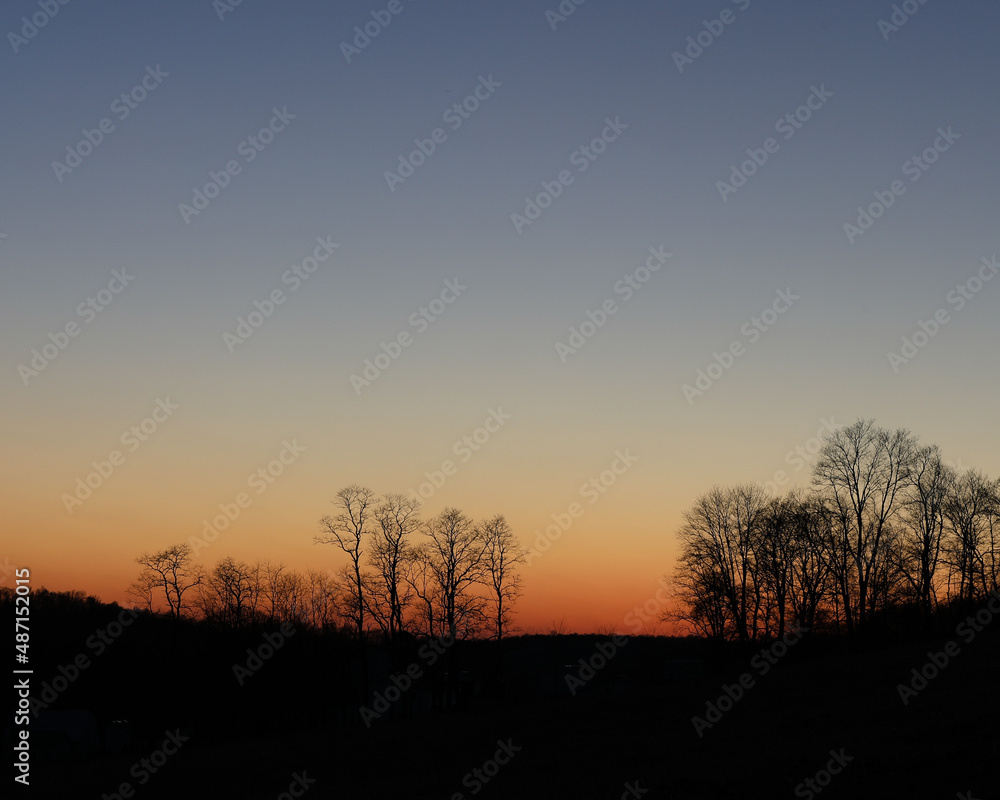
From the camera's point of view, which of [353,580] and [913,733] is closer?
→ [913,733]

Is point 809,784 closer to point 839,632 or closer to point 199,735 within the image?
point 839,632

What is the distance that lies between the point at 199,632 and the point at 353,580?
2717cm

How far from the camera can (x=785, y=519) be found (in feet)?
209

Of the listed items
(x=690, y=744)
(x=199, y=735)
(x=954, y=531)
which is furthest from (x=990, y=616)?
(x=199, y=735)

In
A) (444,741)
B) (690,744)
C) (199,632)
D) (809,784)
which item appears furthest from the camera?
(199,632)

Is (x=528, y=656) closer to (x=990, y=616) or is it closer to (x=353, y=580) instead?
(x=353, y=580)

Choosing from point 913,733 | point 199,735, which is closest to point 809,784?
point 913,733

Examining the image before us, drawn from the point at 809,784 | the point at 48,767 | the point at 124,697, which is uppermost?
the point at 124,697

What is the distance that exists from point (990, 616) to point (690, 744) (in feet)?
124

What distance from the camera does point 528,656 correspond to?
345 feet

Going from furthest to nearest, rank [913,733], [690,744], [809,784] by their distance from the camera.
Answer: [690,744] → [913,733] → [809,784]

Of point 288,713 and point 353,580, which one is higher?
point 353,580

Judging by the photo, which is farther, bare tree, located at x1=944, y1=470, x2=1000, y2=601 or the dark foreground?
bare tree, located at x1=944, y1=470, x2=1000, y2=601

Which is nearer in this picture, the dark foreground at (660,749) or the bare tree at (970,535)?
→ the dark foreground at (660,749)
